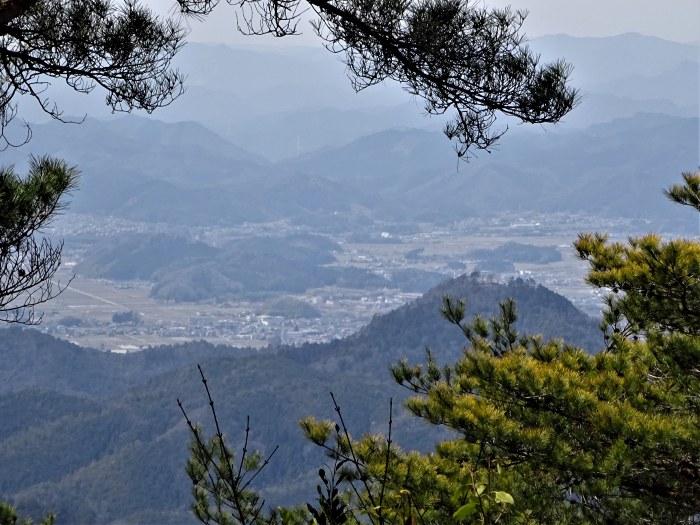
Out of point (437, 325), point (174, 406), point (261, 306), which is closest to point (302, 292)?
point (261, 306)

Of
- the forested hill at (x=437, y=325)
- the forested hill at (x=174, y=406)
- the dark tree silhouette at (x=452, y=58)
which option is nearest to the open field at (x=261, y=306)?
the forested hill at (x=174, y=406)

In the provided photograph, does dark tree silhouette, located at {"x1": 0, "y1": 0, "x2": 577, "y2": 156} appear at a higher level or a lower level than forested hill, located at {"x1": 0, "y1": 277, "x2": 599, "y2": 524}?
higher

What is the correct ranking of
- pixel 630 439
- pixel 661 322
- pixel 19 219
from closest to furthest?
1. pixel 630 439
2. pixel 19 219
3. pixel 661 322

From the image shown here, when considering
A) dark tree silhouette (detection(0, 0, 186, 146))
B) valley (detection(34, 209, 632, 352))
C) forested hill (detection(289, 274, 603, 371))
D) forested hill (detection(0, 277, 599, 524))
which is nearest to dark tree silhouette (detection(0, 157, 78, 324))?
dark tree silhouette (detection(0, 0, 186, 146))

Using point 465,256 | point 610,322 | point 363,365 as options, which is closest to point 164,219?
point 465,256

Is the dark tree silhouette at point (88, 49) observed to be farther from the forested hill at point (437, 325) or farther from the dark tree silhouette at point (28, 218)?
the forested hill at point (437, 325)

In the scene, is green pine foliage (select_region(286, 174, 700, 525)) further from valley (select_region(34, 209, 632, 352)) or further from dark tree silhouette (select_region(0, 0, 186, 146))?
valley (select_region(34, 209, 632, 352))

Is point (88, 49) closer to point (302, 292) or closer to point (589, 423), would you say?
point (589, 423)

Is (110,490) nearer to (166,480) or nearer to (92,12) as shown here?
(166,480)
